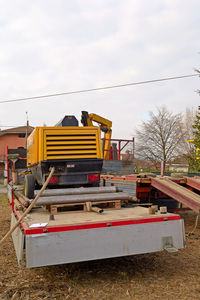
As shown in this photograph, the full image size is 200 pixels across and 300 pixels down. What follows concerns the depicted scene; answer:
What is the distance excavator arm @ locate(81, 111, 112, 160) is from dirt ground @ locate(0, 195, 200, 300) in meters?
6.00

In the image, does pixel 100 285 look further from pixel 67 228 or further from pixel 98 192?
pixel 98 192

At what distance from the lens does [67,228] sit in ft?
12.3

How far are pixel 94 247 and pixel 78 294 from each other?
0.60m

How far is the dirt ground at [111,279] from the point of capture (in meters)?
3.79

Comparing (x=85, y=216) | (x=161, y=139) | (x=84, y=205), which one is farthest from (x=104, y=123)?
(x=161, y=139)

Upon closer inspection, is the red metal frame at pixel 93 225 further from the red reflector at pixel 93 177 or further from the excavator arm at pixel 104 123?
the excavator arm at pixel 104 123

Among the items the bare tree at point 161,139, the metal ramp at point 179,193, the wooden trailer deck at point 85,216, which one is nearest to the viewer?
the wooden trailer deck at point 85,216

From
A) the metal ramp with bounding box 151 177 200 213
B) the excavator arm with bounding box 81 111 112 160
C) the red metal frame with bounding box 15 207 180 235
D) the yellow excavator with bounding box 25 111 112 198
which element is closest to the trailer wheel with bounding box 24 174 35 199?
the yellow excavator with bounding box 25 111 112 198

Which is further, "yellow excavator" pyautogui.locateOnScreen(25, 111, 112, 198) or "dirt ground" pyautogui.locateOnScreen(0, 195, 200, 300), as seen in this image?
"yellow excavator" pyautogui.locateOnScreen(25, 111, 112, 198)

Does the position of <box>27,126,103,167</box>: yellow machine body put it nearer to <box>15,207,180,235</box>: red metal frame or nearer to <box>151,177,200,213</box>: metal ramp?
<box>151,177,200,213</box>: metal ramp

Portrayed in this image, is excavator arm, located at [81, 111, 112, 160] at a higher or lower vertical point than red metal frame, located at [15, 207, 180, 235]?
higher

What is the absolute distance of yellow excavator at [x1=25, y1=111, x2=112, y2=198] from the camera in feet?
19.0

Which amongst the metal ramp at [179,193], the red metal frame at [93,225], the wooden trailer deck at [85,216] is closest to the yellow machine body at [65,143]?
the wooden trailer deck at [85,216]

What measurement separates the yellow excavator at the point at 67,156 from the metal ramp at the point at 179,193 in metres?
1.73
